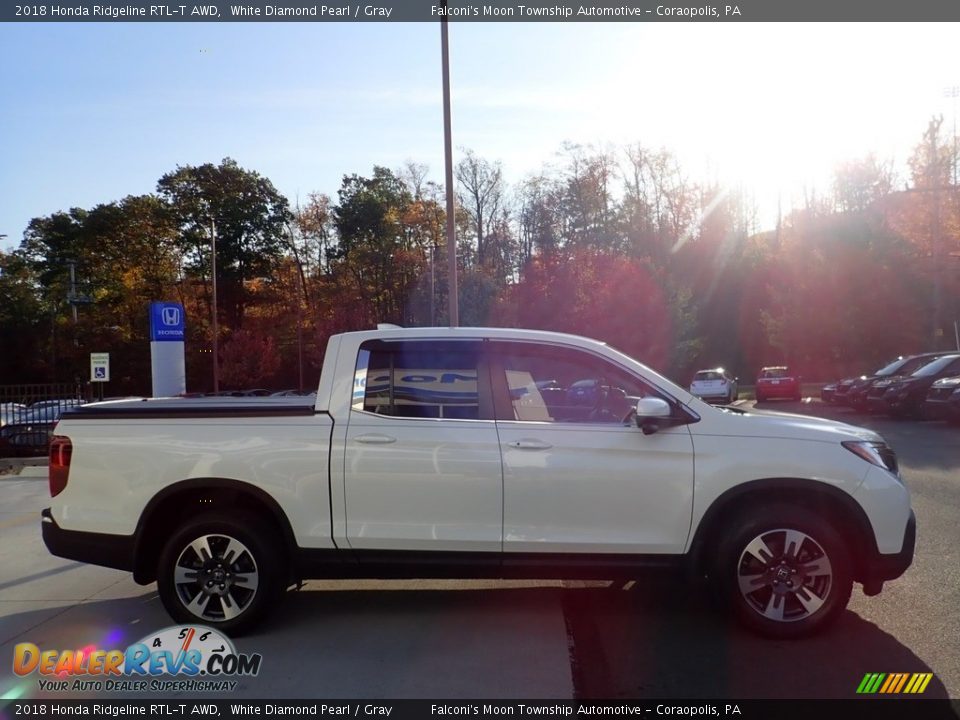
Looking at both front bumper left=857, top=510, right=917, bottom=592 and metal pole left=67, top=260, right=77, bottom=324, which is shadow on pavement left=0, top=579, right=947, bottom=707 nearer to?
front bumper left=857, top=510, right=917, bottom=592

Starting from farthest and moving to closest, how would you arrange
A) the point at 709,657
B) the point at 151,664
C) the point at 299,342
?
the point at 299,342 → the point at 151,664 → the point at 709,657

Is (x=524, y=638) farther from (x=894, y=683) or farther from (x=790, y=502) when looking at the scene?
(x=894, y=683)

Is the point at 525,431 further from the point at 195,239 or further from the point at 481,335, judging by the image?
the point at 195,239

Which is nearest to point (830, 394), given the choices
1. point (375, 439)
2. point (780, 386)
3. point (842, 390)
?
point (842, 390)

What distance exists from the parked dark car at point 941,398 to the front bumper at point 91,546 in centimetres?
1751

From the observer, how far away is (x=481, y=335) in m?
5.30

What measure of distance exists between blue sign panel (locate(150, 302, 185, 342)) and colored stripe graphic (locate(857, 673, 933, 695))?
41.9 ft

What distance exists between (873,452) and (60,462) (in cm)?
532

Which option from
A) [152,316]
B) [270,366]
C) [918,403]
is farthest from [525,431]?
[270,366]

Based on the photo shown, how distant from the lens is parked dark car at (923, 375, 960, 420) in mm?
17297

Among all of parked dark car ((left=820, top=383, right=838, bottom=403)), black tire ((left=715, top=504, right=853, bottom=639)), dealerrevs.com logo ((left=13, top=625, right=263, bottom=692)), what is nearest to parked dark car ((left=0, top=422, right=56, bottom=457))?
dealerrevs.com logo ((left=13, top=625, right=263, bottom=692))

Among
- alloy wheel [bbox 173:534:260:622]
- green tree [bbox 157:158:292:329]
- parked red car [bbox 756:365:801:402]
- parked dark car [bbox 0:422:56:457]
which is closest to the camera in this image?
alloy wheel [bbox 173:534:260:622]

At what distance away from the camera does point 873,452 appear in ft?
16.3

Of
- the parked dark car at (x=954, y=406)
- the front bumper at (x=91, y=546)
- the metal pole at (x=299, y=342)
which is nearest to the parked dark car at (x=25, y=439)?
the front bumper at (x=91, y=546)
